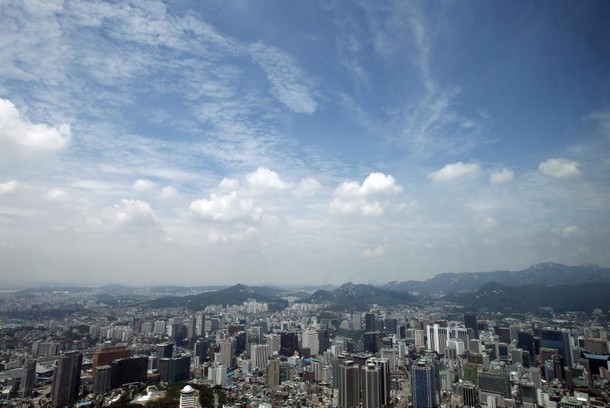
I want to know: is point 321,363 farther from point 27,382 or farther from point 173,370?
point 27,382

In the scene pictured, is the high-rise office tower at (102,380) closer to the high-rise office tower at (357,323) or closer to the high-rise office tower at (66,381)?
the high-rise office tower at (66,381)

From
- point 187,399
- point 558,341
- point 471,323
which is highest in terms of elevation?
point 558,341

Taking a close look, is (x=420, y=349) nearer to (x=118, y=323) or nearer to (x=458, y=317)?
(x=458, y=317)

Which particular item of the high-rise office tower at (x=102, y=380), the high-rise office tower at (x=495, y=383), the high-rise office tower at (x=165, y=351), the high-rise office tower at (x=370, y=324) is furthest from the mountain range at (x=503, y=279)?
the high-rise office tower at (x=102, y=380)

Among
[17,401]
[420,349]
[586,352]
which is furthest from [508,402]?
[17,401]

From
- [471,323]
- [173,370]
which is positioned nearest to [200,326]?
[173,370]

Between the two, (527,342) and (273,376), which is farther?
(527,342)

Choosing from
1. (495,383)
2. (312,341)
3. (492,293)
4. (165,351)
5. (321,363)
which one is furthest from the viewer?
(492,293)
